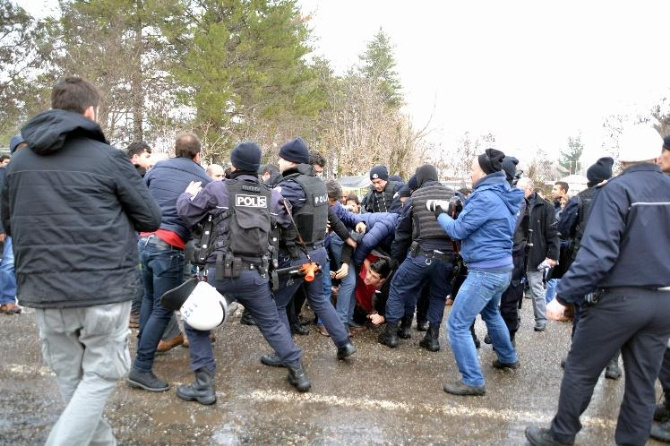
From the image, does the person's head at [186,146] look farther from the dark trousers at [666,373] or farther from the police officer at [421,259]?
the dark trousers at [666,373]

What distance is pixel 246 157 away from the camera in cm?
379

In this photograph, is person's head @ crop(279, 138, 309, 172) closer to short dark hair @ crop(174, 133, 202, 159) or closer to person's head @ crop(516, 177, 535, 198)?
short dark hair @ crop(174, 133, 202, 159)

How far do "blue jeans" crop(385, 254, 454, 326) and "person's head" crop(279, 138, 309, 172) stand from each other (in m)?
1.55

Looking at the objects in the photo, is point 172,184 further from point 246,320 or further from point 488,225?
point 488,225

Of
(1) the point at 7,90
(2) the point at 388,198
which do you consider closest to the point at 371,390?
(2) the point at 388,198

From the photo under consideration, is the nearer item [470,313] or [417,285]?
[470,313]

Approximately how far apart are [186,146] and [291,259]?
1.37 metres

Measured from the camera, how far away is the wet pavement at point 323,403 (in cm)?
334

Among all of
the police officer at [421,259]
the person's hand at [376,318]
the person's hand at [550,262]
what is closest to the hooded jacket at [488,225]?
the police officer at [421,259]

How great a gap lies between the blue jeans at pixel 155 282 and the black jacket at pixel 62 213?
1.47 m

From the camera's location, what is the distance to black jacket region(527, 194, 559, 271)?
20.1 ft

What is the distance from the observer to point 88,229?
2.52 metres

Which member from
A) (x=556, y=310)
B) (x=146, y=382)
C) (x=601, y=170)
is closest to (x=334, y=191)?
(x=146, y=382)

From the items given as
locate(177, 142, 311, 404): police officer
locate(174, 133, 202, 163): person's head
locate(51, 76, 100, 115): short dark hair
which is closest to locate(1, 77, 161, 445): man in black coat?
locate(51, 76, 100, 115): short dark hair
